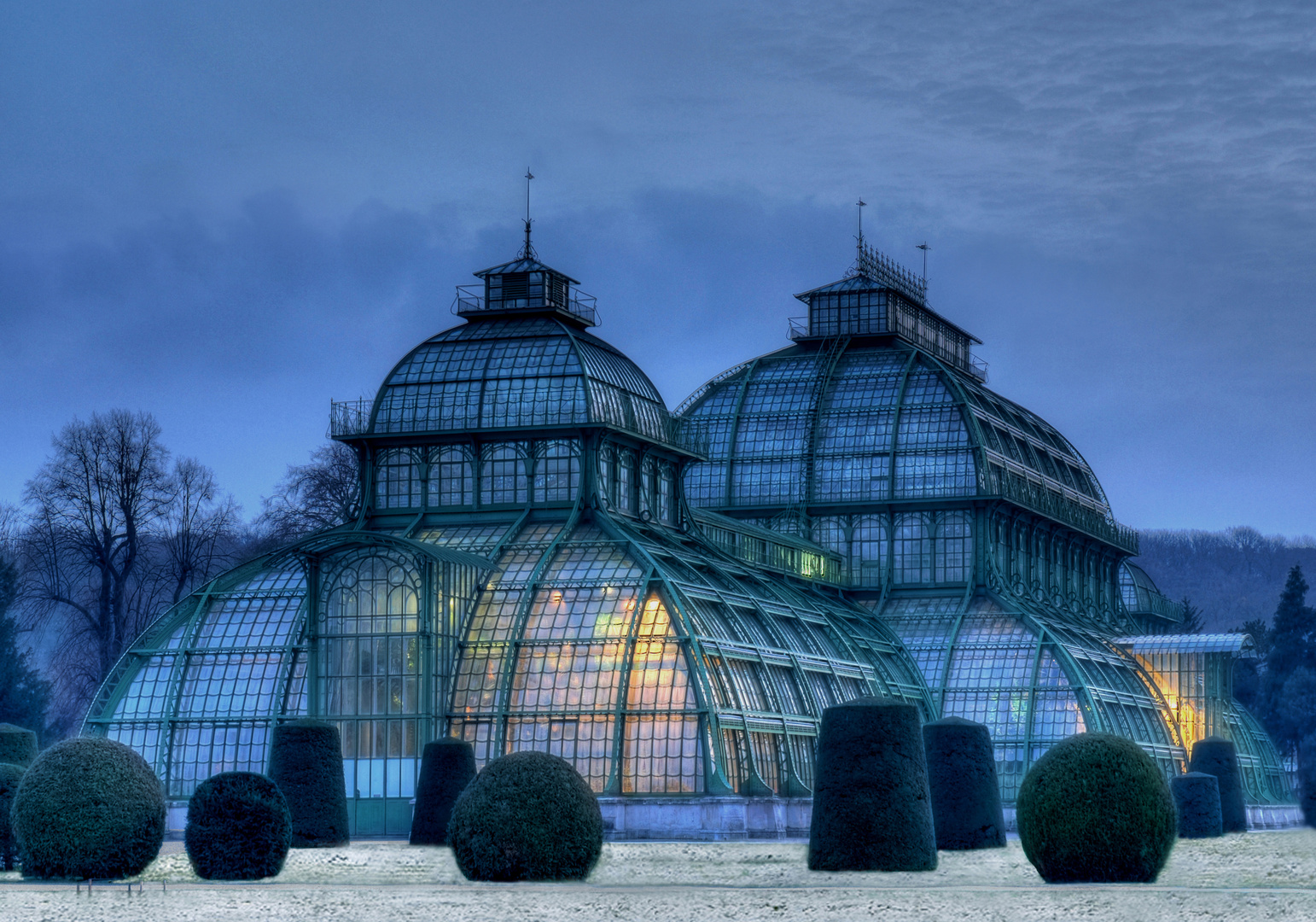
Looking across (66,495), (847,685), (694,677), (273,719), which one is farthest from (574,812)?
(66,495)

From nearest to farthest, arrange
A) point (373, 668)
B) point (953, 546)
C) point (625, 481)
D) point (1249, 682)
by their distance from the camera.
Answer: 1. point (373, 668)
2. point (625, 481)
3. point (953, 546)
4. point (1249, 682)

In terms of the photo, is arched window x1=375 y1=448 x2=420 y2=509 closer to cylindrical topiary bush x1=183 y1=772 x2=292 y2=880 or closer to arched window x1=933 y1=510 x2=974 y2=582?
arched window x1=933 y1=510 x2=974 y2=582

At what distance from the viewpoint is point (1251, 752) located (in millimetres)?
88750

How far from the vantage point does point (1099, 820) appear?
4003 cm

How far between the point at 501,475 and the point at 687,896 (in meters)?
32.3

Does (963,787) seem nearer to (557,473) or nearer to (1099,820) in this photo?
(557,473)

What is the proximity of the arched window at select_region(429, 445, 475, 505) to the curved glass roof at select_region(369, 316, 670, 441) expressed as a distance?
0.93 m

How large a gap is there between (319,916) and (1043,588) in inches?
2229

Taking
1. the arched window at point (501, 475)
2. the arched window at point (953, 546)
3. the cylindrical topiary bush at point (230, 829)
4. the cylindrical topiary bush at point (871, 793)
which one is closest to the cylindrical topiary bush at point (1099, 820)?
the cylindrical topiary bush at point (871, 793)

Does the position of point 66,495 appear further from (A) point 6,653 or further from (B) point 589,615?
(B) point 589,615

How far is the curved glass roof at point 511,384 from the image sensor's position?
6788 centimetres

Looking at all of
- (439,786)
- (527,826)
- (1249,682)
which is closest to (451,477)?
(439,786)

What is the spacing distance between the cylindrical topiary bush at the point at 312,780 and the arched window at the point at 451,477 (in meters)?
13.7

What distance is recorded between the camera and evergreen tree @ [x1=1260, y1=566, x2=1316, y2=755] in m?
106
